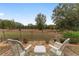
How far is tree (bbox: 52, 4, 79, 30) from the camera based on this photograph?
2650mm

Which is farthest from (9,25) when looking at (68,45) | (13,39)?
(68,45)

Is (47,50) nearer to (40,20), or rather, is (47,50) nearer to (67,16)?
(40,20)

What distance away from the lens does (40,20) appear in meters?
2.66

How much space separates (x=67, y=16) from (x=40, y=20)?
→ 0.37 meters

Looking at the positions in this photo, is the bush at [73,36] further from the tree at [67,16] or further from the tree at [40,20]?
the tree at [40,20]

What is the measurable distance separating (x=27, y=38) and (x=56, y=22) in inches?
17.8

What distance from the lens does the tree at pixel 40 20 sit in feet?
8.65

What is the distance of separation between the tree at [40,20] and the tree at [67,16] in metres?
0.14

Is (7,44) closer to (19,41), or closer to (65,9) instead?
(19,41)

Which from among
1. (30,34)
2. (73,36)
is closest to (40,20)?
(30,34)

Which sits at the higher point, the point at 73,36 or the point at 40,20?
the point at 40,20

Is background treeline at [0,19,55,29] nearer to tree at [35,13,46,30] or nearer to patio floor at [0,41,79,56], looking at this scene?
tree at [35,13,46,30]

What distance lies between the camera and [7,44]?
2668 millimetres

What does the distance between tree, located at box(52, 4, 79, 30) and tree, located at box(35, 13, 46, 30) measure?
0.14m
